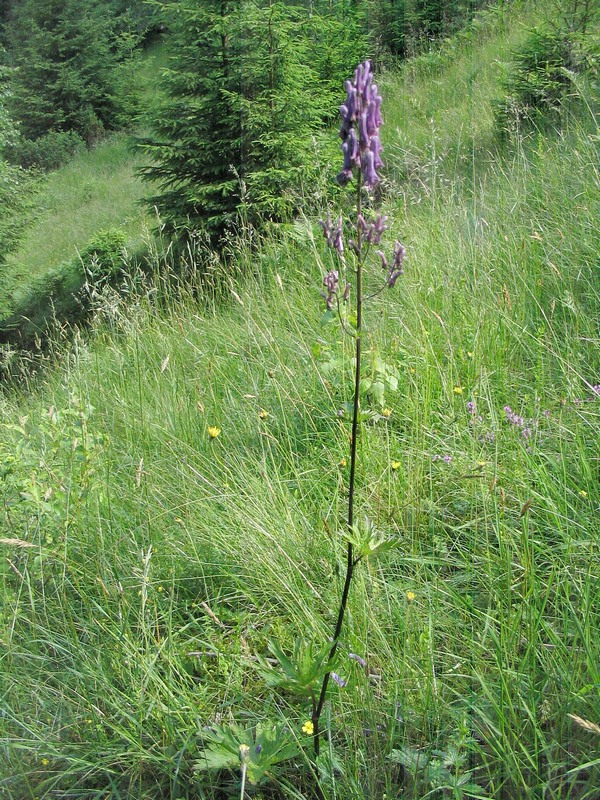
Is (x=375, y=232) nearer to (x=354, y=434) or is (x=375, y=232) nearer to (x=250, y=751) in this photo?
(x=354, y=434)

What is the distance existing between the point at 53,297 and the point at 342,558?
9980 mm

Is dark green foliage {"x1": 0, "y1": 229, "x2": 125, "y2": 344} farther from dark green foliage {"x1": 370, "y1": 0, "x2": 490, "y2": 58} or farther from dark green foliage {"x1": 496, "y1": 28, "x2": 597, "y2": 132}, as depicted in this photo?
dark green foliage {"x1": 370, "y1": 0, "x2": 490, "y2": 58}

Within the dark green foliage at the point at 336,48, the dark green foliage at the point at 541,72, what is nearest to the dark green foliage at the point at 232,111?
the dark green foliage at the point at 336,48

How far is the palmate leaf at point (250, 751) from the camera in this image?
1.43m

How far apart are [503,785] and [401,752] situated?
0.23 m

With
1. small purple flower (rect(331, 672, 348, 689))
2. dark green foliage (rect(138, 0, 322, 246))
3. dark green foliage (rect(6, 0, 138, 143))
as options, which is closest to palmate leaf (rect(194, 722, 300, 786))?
small purple flower (rect(331, 672, 348, 689))

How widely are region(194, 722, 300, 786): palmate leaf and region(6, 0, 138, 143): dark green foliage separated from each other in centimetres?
2654

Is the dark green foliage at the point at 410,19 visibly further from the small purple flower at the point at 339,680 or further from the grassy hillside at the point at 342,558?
the small purple flower at the point at 339,680

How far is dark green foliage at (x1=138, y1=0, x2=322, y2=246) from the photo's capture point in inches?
283

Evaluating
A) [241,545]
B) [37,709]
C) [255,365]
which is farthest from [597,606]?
[255,365]

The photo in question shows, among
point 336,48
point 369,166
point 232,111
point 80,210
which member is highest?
point 369,166

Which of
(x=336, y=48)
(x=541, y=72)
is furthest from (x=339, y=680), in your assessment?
(x=336, y=48)

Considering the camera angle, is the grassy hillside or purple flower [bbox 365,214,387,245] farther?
the grassy hillside

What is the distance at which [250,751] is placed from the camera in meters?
1.47
